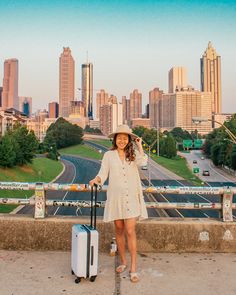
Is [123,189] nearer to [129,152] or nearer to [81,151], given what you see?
[129,152]

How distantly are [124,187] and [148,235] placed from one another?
1345mm

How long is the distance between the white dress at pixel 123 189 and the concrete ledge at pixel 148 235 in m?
1.02

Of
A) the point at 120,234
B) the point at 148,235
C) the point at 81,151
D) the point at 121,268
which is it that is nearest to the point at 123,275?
the point at 121,268

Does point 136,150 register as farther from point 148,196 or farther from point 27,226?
point 148,196

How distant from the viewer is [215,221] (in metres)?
5.21

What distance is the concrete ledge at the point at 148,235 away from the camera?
16.7ft

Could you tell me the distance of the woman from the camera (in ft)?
13.6

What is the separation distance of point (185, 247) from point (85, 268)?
186 cm

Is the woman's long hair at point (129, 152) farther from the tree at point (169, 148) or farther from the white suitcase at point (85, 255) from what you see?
the tree at point (169, 148)

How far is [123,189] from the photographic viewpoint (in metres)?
4.17

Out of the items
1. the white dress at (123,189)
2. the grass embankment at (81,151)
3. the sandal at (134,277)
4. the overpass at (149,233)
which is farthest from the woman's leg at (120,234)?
the grass embankment at (81,151)

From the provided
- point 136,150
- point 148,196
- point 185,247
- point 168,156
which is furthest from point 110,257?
point 168,156

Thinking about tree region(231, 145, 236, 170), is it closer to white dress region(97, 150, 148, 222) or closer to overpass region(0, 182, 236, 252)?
overpass region(0, 182, 236, 252)

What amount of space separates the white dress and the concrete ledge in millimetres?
1017
